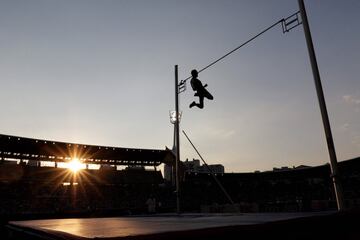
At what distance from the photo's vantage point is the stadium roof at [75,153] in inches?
1256

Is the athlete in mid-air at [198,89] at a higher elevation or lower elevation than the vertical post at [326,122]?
higher

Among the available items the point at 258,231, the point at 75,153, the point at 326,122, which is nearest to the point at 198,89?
the point at 326,122

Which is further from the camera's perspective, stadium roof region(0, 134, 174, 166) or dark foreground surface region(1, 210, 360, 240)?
stadium roof region(0, 134, 174, 166)

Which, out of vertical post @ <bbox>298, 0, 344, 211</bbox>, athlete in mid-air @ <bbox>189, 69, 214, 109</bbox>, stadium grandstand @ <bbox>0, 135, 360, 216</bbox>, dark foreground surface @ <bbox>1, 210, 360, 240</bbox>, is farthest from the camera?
stadium grandstand @ <bbox>0, 135, 360, 216</bbox>

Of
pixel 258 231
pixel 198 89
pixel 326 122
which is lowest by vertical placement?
pixel 258 231

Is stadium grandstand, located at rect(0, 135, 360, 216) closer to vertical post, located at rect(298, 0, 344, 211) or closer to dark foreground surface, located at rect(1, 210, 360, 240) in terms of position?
vertical post, located at rect(298, 0, 344, 211)

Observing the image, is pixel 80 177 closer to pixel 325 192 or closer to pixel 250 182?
pixel 250 182

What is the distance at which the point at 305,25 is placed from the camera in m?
6.96

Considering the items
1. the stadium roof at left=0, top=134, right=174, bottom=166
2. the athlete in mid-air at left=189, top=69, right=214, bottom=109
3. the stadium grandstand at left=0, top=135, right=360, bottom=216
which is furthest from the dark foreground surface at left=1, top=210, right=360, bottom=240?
the stadium roof at left=0, top=134, right=174, bottom=166

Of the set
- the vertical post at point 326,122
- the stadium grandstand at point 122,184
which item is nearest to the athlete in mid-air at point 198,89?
the vertical post at point 326,122

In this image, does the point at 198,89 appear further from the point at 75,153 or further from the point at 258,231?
the point at 75,153

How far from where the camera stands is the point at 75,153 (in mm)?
36750

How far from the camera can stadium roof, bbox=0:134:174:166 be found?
3189 centimetres

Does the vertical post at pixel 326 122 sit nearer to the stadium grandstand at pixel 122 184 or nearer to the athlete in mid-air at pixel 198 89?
the athlete in mid-air at pixel 198 89
